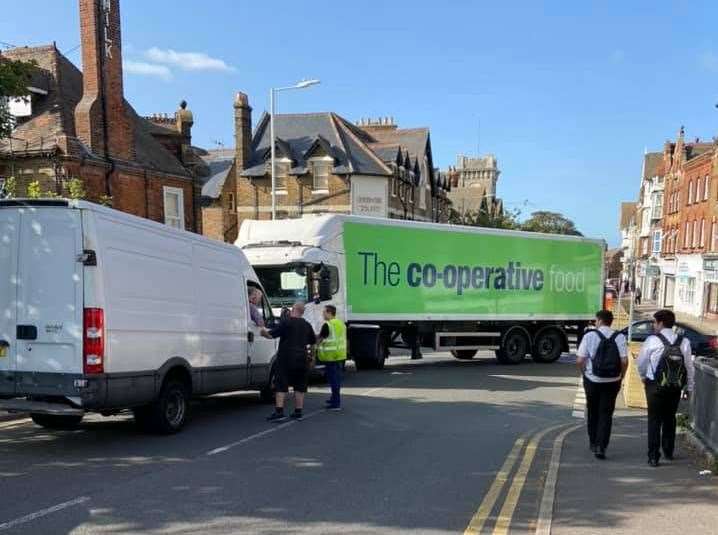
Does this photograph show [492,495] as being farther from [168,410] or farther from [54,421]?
[54,421]

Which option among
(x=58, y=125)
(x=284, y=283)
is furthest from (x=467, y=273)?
(x=58, y=125)

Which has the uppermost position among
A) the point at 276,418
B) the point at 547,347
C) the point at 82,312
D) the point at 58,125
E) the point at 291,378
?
the point at 58,125

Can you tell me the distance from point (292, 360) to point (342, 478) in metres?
3.03

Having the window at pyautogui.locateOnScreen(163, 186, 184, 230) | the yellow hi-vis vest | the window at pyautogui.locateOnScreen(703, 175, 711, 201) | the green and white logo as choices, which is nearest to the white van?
the yellow hi-vis vest

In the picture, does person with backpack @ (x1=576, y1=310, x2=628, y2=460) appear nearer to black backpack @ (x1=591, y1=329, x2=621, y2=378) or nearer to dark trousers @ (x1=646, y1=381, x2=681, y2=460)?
black backpack @ (x1=591, y1=329, x2=621, y2=378)

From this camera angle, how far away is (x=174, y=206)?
22719 millimetres

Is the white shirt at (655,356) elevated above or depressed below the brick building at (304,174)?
below

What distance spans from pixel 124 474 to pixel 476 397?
749 centimetres

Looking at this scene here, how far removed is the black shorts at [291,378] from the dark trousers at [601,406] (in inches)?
155

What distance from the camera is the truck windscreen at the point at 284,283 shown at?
13289 millimetres

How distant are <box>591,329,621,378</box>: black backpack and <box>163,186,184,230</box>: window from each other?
18060 mm

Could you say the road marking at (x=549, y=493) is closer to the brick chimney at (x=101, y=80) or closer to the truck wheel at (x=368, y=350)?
the truck wheel at (x=368, y=350)

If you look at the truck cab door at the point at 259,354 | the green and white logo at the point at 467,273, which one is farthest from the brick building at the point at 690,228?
the truck cab door at the point at 259,354

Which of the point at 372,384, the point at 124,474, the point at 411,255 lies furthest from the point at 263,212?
the point at 124,474
